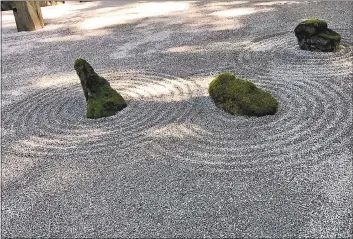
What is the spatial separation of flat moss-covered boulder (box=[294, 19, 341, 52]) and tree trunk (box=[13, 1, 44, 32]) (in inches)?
269

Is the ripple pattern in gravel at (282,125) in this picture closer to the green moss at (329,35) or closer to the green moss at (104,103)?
the green moss at (329,35)

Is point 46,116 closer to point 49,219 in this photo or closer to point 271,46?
point 49,219

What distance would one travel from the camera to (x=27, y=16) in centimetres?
988

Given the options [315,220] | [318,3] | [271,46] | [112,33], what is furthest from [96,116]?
[318,3]

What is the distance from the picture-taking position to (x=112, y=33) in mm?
9148

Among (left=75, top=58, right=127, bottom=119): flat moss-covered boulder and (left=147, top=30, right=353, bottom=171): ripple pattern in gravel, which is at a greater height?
(left=75, top=58, right=127, bottom=119): flat moss-covered boulder

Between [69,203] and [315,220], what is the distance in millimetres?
2185

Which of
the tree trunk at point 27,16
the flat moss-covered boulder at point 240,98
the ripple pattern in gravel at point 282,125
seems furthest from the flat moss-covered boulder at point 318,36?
the tree trunk at point 27,16

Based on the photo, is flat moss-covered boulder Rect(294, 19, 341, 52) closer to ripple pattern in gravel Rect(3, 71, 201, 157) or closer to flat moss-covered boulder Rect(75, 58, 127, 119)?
ripple pattern in gravel Rect(3, 71, 201, 157)

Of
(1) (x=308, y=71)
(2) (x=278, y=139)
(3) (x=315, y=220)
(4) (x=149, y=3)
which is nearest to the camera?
(3) (x=315, y=220)

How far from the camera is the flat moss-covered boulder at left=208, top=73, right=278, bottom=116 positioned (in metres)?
4.72

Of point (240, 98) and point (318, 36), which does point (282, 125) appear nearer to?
point (240, 98)

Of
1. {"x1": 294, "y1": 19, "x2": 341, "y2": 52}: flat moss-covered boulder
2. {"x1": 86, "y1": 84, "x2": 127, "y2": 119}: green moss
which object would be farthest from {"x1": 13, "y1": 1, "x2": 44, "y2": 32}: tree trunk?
{"x1": 294, "y1": 19, "x2": 341, "y2": 52}: flat moss-covered boulder

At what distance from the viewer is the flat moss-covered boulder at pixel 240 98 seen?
472cm
